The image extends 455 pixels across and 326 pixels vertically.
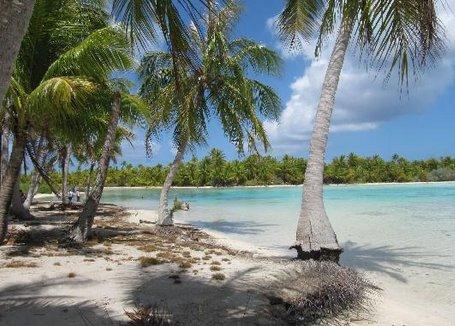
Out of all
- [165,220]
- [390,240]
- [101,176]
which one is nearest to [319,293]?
[101,176]

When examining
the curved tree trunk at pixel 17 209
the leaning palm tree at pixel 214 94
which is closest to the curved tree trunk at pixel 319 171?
the leaning palm tree at pixel 214 94

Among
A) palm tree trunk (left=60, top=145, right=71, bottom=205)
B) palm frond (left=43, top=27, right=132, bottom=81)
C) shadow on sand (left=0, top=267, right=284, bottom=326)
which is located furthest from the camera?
palm tree trunk (left=60, top=145, right=71, bottom=205)

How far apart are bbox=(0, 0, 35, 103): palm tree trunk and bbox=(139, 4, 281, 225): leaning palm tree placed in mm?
10828

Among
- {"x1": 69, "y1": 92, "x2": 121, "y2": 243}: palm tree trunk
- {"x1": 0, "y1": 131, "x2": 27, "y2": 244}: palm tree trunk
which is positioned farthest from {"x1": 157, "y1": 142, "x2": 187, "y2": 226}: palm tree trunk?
{"x1": 0, "y1": 131, "x2": 27, "y2": 244}: palm tree trunk

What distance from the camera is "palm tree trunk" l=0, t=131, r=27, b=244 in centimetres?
923

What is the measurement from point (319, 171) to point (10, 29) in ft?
22.6

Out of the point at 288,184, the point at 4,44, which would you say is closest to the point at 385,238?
the point at 4,44

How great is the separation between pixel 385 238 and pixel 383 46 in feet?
29.6

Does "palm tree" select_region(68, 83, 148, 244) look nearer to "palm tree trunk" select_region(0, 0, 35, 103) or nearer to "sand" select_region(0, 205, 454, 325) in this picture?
"sand" select_region(0, 205, 454, 325)

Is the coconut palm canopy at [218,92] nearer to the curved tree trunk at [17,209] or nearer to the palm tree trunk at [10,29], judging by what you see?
the curved tree trunk at [17,209]

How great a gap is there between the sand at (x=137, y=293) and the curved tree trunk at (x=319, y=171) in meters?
0.62

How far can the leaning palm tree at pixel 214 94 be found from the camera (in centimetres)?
1448

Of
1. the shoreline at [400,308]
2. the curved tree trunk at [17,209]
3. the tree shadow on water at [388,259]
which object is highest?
the curved tree trunk at [17,209]

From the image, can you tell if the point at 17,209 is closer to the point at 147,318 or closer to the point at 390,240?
the point at 390,240
